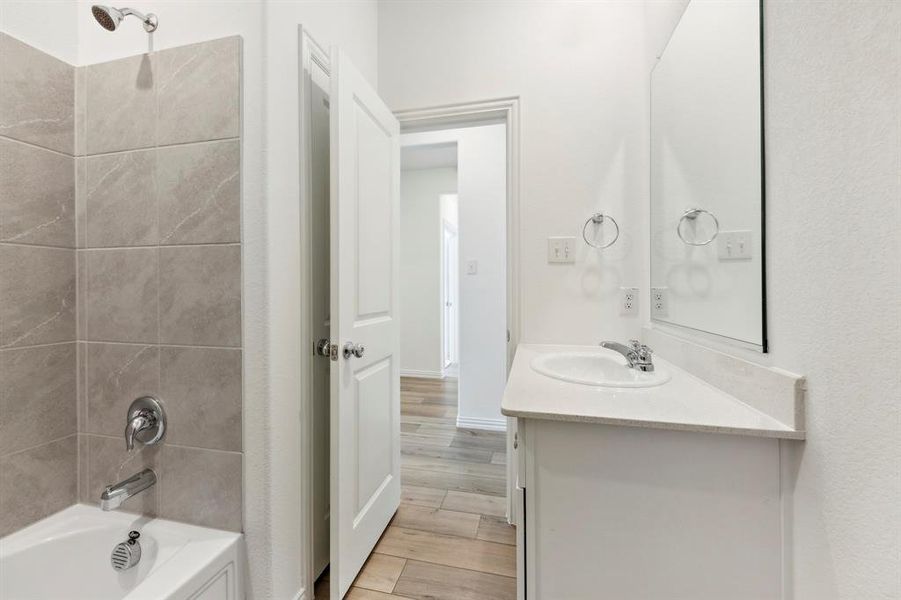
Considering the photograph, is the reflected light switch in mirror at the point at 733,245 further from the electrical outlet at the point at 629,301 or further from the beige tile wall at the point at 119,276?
the beige tile wall at the point at 119,276

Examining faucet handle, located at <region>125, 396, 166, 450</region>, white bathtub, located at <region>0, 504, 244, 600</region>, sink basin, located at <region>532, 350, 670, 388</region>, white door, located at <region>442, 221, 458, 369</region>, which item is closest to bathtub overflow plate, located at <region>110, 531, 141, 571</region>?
white bathtub, located at <region>0, 504, 244, 600</region>

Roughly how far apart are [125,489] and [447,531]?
4.04 feet

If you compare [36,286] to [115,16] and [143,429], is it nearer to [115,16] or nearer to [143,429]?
[143,429]

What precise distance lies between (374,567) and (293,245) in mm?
1298

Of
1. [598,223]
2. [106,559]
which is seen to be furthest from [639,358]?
[106,559]

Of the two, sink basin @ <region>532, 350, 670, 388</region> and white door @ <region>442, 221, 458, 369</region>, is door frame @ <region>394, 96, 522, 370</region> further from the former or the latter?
white door @ <region>442, 221, 458, 369</region>

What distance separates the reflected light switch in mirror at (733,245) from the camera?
3.11 feet

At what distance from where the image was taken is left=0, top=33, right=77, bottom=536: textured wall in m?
1.06

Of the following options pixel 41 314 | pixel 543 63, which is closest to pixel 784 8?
pixel 543 63

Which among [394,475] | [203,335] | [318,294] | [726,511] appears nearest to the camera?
[726,511]

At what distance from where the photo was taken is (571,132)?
5.43 feet

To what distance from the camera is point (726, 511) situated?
787mm

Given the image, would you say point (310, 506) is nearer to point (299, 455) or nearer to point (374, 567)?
point (299, 455)

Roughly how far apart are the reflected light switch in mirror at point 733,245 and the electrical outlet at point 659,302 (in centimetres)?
37
